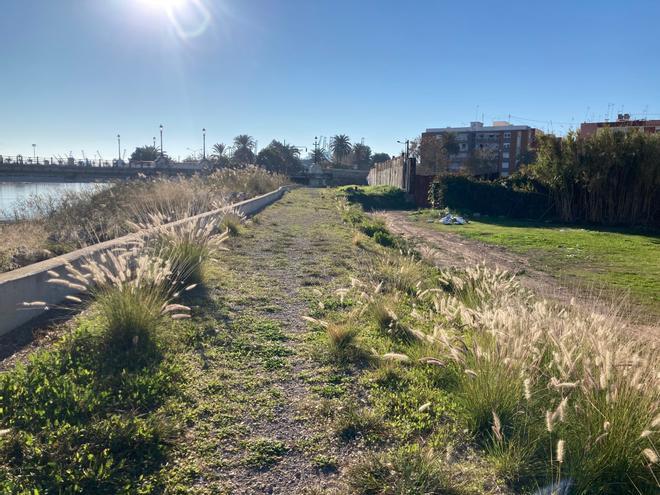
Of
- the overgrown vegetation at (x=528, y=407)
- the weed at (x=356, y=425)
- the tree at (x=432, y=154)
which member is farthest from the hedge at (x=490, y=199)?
the tree at (x=432, y=154)

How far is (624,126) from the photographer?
25609 mm

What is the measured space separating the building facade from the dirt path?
34.5 feet

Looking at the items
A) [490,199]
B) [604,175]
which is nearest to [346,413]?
[604,175]

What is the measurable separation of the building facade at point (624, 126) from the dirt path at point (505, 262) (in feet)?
34.5

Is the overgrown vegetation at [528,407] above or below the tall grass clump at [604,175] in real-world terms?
below

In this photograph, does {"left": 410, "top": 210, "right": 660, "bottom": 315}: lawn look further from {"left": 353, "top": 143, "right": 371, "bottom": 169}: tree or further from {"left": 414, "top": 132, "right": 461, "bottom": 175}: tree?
{"left": 353, "top": 143, "right": 371, "bottom": 169}: tree

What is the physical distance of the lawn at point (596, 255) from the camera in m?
8.86

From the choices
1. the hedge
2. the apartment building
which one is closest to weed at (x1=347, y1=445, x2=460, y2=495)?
the hedge

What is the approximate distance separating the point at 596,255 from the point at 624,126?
17253 mm

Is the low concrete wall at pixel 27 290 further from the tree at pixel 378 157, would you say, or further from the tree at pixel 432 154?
the tree at pixel 378 157

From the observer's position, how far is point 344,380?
3764mm

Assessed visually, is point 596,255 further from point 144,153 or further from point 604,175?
point 144,153

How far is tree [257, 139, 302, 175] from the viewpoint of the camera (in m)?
91.5

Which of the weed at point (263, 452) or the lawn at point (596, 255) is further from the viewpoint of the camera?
the lawn at point (596, 255)
